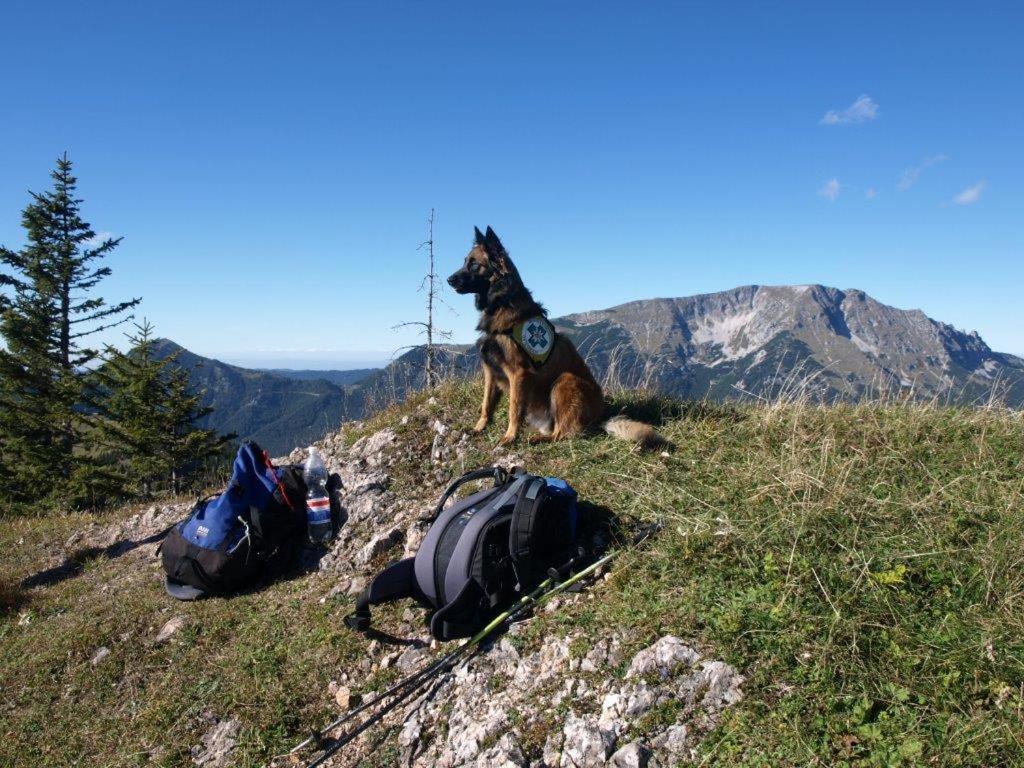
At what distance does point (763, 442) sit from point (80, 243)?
2924 cm

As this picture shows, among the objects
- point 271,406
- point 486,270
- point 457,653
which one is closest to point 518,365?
point 486,270

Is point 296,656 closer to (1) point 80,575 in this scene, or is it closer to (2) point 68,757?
(2) point 68,757

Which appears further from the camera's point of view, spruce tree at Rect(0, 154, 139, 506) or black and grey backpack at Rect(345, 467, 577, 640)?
spruce tree at Rect(0, 154, 139, 506)

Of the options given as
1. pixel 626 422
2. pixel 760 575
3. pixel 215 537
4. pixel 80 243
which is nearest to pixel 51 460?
pixel 80 243

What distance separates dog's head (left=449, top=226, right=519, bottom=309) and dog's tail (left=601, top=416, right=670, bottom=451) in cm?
215

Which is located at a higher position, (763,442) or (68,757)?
(763,442)

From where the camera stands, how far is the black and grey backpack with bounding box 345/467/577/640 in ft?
11.7

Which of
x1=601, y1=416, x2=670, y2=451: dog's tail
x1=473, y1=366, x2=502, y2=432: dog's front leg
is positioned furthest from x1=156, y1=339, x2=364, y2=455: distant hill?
x1=601, y1=416, x2=670, y2=451: dog's tail

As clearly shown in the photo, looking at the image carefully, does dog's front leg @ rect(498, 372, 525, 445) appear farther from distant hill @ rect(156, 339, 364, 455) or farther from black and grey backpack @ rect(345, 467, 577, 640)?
distant hill @ rect(156, 339, 364, 455)

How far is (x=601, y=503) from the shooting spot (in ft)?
14.7

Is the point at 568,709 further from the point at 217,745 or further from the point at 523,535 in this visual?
the point at 217,745

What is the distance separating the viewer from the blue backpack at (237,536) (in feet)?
16.6

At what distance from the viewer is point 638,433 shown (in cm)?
542

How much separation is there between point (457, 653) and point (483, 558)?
23.2 inches
